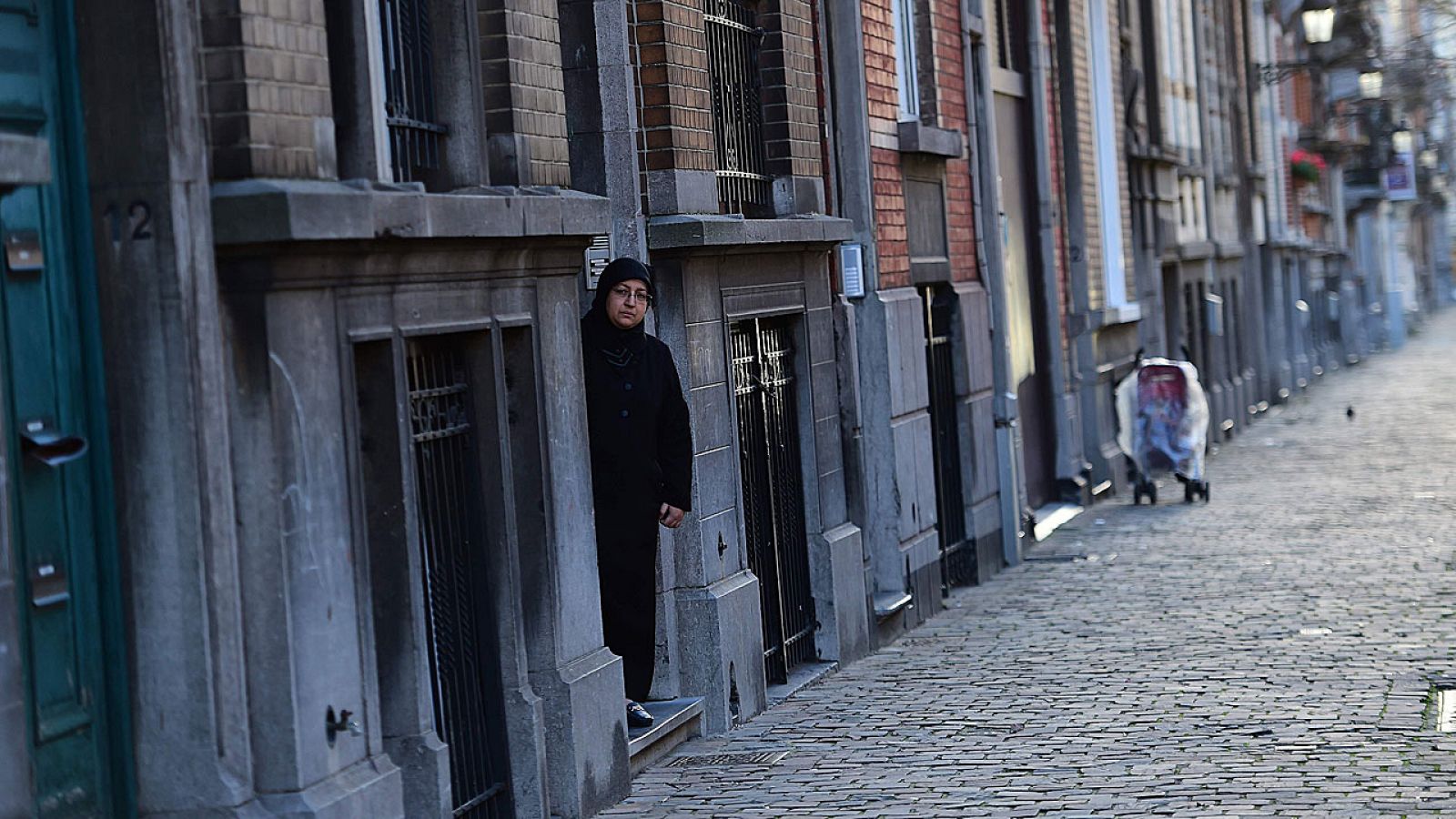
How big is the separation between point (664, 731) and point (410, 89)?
120 inches

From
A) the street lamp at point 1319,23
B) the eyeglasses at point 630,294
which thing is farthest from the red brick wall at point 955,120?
the street lamp at point 1319,23

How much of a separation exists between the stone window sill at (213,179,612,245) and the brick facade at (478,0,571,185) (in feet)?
0.64

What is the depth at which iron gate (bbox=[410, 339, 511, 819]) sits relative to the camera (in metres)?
7.78

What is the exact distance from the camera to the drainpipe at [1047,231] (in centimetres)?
2014

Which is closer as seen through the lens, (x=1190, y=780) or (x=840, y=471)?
(x=1190, y=780)

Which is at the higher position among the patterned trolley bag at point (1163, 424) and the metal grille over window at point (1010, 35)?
the metal grille over window at point (1010, 35)

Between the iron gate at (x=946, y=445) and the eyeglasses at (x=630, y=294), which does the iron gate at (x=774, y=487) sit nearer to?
the eyeglasses at (x=630, y=294)

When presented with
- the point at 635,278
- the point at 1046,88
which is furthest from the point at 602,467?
the point at 1046,88

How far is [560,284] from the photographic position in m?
8.74

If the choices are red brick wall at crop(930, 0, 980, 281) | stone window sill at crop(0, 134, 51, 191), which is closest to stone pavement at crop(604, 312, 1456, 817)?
red brick wall at crop(930, 0, 980, 281)

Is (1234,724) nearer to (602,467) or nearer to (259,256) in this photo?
(602,467)

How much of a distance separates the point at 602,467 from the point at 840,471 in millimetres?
3462

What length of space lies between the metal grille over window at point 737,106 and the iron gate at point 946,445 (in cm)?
341

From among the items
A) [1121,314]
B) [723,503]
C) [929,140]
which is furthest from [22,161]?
[1121,314]
